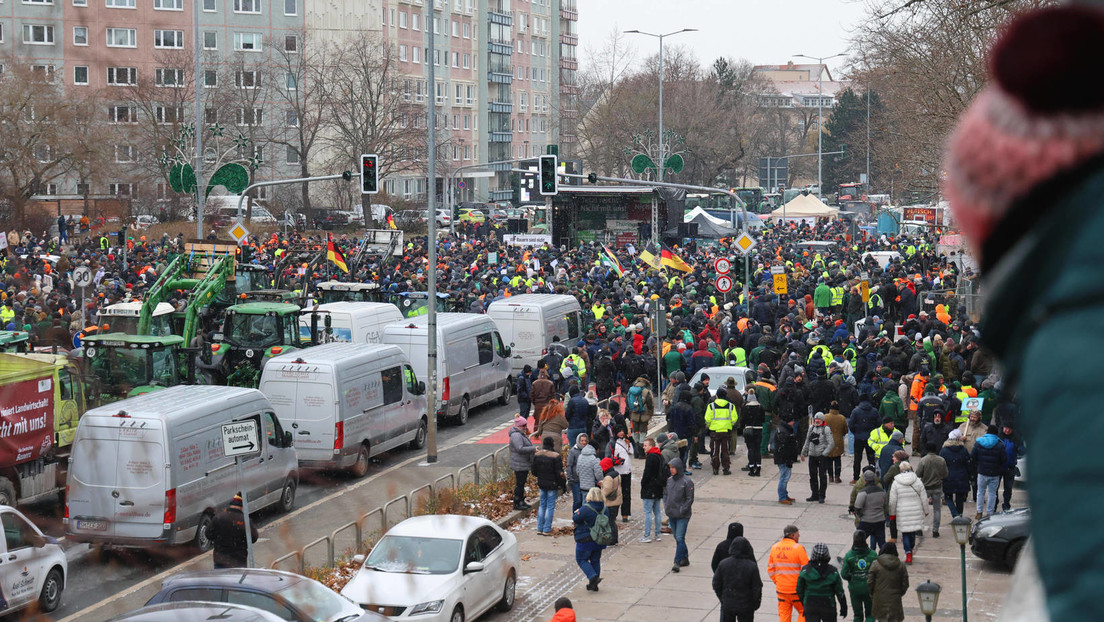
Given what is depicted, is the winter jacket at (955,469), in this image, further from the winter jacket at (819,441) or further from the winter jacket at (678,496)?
the winter jacket at (678,496)

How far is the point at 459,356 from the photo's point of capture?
27453 millimetres

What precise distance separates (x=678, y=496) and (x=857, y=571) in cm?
363

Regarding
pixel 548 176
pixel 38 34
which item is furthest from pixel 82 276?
pixel 38 34

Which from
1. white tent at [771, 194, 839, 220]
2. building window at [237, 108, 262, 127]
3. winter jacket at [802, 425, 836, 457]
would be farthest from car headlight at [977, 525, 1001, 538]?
white tent at [771, 194, 839, 220]

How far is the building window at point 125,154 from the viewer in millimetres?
3367

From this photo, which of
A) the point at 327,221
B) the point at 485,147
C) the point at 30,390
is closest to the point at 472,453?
the point at 30,390

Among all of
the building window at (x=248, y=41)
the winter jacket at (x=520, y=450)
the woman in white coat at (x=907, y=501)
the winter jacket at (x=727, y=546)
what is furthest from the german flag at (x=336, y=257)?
the building window at (x=248, y=41)

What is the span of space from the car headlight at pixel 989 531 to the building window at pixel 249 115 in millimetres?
12988

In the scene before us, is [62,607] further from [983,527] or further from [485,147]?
[485,147]

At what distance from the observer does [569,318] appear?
33.4 meters

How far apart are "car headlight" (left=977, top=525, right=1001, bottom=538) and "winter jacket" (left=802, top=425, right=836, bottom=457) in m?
4.17

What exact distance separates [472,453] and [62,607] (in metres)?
10.4

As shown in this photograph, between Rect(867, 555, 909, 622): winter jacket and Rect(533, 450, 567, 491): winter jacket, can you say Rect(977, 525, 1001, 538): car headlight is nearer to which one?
Rect(867, 555, 909, 622): winter jacket

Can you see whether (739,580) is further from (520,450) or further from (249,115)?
Answer: (249,115)
